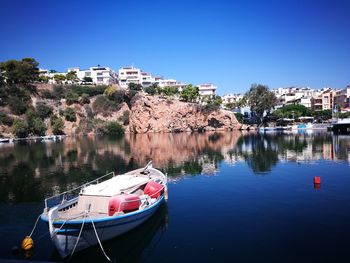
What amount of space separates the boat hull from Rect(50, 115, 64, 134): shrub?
3988 inches

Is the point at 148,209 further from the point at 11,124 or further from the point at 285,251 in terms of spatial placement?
the point at 11,124

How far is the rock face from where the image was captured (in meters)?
121

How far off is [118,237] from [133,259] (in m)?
2.33

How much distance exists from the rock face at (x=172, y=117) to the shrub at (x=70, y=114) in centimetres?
2131

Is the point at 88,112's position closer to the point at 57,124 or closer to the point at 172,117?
the point at 57,124

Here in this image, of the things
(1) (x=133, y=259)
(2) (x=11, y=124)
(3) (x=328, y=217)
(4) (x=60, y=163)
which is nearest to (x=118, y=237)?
(1) (x=133, y=259)

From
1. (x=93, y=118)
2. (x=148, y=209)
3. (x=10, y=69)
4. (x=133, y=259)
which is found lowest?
(x=133, y=259)

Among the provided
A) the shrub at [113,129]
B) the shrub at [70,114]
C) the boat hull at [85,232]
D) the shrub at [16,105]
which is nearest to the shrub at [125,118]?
the shrub at [113,129]

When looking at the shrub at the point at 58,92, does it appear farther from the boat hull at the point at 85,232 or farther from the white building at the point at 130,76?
the boat hull at the point at 85,232

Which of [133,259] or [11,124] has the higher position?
[11,124]

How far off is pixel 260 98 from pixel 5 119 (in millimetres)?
90460

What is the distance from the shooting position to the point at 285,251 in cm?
1585

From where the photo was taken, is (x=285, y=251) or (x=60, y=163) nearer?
(x=285, y=251)

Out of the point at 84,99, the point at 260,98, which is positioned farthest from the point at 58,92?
the point at 260,98
